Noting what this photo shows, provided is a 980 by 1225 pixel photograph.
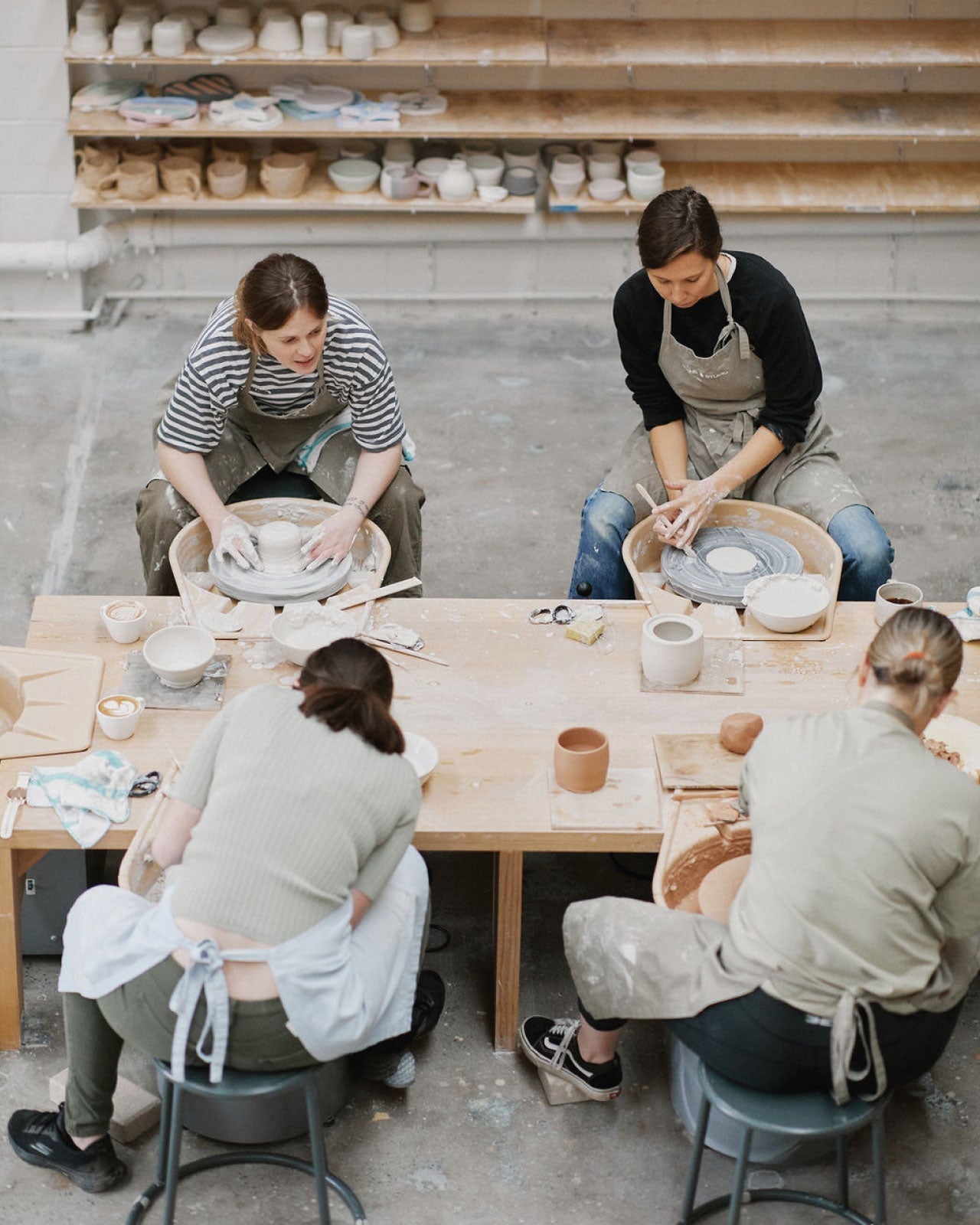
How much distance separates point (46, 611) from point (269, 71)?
11.5 feet

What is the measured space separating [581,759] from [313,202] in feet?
12.6

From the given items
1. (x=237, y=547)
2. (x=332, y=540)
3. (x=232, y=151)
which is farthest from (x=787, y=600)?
(x=232, y=151)

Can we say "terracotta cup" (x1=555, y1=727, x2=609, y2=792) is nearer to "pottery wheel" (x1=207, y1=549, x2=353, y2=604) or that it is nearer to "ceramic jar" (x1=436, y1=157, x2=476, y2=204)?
"pottery wheel" (x1=207, y1=549, x2=353, y2=604)

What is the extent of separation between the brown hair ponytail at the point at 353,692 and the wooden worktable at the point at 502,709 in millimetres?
445

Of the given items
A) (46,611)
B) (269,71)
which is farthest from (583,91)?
(46,611)

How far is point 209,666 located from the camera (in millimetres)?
3223

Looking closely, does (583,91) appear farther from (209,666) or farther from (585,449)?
(209,666)

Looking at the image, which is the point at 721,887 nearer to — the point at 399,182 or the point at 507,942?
the point at 507,942

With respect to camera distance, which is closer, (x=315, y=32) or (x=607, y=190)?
(x=315, y=32)

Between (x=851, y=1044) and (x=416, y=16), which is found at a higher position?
(x=416, y=16)

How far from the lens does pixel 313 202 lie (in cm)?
600

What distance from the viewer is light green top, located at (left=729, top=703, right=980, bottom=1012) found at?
7.48 feet

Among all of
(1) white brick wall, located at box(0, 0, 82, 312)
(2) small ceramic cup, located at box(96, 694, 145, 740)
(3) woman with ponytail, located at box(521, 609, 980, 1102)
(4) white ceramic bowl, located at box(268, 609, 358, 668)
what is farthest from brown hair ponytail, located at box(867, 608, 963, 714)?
(1) white brick wall, located at box(0, 0, 82, 312)

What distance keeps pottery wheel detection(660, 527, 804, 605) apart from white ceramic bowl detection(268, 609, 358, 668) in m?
0.84
